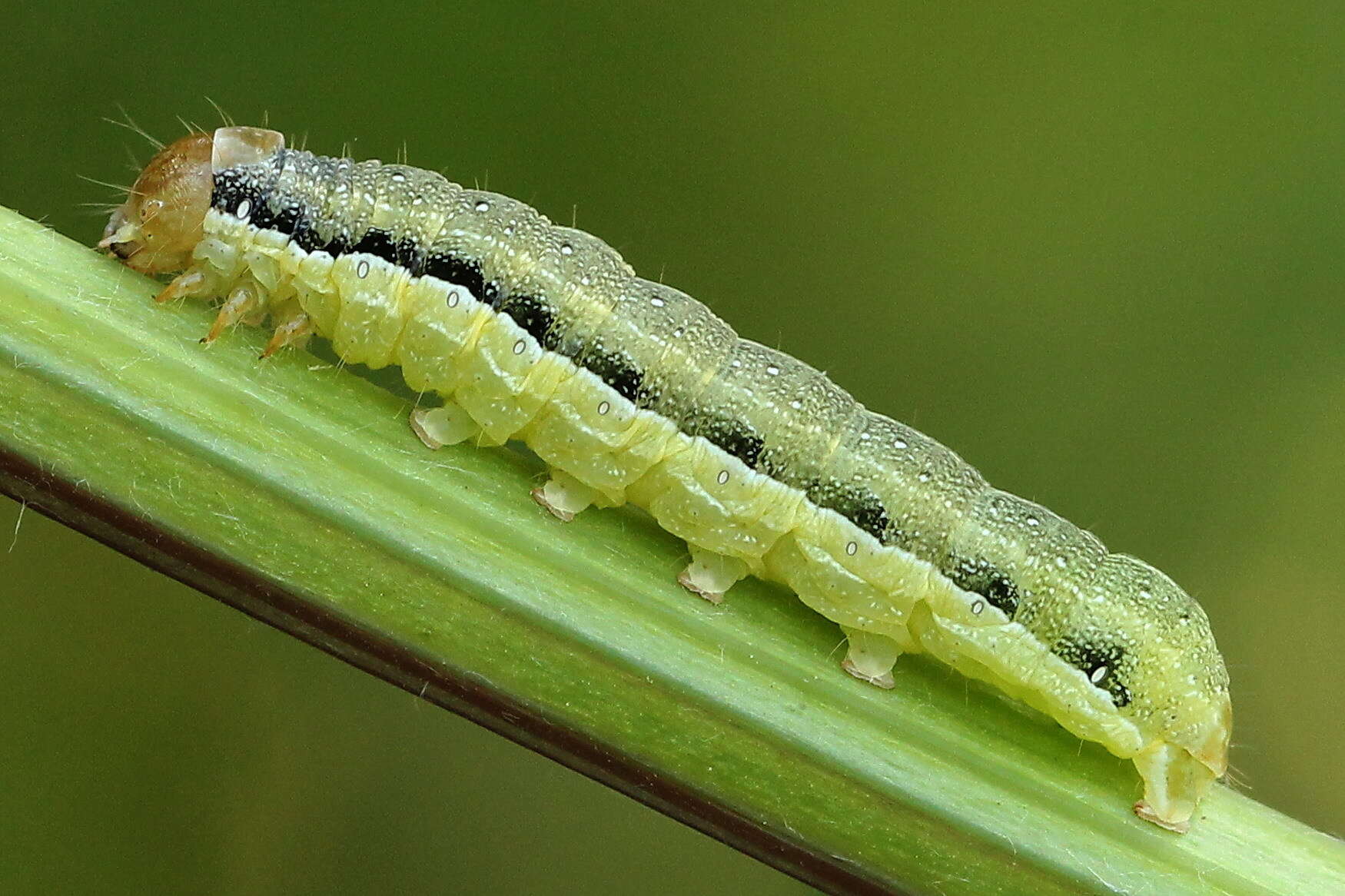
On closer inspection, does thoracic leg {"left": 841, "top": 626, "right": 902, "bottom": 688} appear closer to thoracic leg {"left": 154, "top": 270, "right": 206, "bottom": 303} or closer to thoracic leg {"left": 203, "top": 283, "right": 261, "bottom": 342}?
thoracic leg {"left": 203, "top": 283, "right": 261, "bottom": 342}

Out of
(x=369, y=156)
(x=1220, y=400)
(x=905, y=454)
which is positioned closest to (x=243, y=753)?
(x=369, y=156)

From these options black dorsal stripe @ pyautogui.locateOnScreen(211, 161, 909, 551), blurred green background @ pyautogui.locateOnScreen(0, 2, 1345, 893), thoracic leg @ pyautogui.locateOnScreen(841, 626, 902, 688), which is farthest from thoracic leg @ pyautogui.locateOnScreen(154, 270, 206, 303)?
thoracic leg @ pyautogui.locateOnScreen(841, 626, 902, 688)

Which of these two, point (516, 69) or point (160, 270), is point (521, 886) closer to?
point (160, 270)

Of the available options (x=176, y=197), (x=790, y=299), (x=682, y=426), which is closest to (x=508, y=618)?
(x=682, y=426)

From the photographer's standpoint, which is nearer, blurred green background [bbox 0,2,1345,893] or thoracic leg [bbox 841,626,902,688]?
thoracic leg [bbox 841,626,902,688]

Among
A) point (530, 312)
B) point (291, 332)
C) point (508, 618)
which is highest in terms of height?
point (530, 312)

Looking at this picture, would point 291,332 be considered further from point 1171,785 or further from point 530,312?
point 1171,785

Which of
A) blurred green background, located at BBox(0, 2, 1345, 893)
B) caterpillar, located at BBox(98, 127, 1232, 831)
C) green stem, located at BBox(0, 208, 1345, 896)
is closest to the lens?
green stem, located at BBox(0, 208, 1345, 896)
